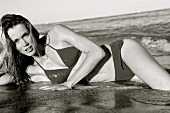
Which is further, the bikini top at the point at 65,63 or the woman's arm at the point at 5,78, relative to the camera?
the woman's arm at the point at 5,78

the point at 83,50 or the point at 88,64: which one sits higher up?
the point at 83,50

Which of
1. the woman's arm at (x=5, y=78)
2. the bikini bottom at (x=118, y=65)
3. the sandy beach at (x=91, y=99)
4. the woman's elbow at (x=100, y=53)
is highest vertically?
the woman's elbow at (x=100, y=53)

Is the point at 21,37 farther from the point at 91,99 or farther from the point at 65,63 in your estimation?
the point at 91,99

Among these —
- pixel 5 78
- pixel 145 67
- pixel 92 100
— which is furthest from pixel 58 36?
pixel 5 78

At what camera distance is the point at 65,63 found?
3.36 metres

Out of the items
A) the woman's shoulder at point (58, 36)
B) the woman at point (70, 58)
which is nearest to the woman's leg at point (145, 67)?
the woman at point (70, 58)

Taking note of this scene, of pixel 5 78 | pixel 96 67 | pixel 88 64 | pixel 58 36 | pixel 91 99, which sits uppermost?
pixel 58 36

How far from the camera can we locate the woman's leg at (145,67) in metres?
3.00

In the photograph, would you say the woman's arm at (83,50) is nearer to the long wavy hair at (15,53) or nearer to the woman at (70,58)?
the woman at (70,58)

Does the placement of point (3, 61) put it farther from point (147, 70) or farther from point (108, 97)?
point (147, 70)

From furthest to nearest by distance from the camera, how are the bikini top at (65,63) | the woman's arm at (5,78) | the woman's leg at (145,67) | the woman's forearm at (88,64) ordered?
the woman's arm at (5,78)
the bikini top at (65,63)
the woman's forearm at (88,64)
the woman's leg at (145,67)

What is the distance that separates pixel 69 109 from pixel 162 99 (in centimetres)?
87

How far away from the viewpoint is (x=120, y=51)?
3.31m

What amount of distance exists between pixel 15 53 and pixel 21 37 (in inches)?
17.8
